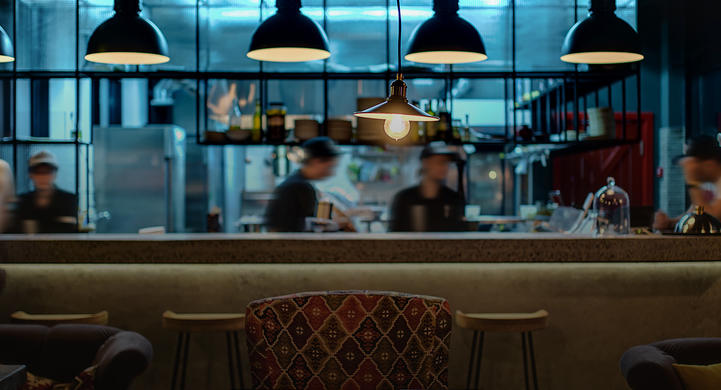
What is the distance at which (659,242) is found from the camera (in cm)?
316

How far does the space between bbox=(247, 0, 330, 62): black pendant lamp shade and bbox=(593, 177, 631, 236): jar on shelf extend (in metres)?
1.72

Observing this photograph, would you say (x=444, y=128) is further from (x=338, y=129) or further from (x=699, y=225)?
(x=699, y=225)

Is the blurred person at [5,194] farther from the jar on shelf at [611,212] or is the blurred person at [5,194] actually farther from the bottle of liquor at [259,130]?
the jar on shelf at [611,212]

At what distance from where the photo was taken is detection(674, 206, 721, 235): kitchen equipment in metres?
3.24

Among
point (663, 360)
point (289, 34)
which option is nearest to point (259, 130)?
point (289, 34)

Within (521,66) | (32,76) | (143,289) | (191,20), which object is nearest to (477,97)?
(521,66)

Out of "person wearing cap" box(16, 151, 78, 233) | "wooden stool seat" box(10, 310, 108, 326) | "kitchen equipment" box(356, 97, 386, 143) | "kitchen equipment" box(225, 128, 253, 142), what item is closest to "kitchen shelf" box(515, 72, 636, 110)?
"kitchen equipment" box(356, 97, 386, 143)

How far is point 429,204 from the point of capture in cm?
473

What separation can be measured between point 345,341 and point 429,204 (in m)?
2.68

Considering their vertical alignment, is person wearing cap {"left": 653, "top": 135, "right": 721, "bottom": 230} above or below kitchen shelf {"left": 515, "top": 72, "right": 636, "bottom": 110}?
below

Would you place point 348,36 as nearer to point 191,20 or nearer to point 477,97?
point 191,20

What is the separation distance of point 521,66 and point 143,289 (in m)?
4.45

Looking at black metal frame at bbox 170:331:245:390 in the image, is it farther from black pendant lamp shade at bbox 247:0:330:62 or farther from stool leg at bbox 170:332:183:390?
black pendant lamp shade at bbox 247:0:330:62

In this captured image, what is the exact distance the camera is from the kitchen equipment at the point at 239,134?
5.20m
